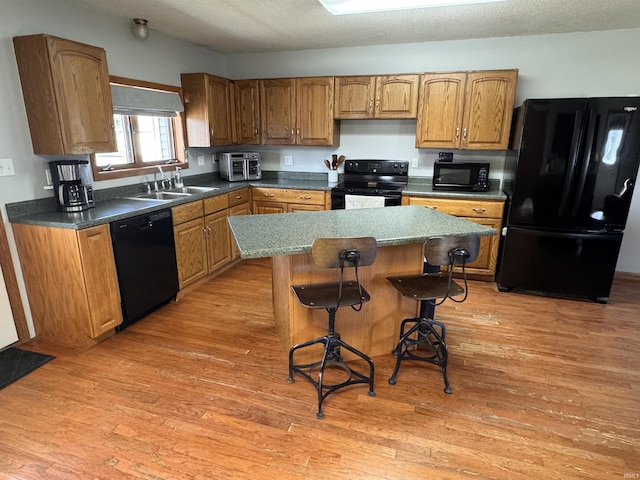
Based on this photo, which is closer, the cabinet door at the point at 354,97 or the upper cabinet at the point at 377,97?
the upper cabinet at the point at 377,97

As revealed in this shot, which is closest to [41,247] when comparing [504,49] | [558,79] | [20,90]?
[20,90]

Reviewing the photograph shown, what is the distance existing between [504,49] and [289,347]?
12.1 ft

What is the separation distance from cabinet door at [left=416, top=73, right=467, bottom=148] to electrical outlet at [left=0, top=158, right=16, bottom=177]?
11.6 feet

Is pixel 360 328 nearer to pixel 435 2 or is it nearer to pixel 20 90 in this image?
pixel 435 2

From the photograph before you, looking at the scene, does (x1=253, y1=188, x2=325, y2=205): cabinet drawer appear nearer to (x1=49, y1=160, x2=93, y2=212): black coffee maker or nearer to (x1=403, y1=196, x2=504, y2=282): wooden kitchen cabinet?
(x1=403, y1=196, x2=504, y2=282): wooden kitchen cabinet

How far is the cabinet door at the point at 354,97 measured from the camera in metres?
4.06

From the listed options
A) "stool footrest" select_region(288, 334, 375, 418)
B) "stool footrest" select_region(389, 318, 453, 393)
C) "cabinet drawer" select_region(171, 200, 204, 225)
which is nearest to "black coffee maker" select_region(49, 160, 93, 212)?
"cabinet drawer" select_region(171, 200, 204, 225)

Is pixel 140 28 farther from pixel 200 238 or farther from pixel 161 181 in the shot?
pixel 200 238

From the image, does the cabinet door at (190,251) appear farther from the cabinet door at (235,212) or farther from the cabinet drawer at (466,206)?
the cabinet drawer at (466,206)

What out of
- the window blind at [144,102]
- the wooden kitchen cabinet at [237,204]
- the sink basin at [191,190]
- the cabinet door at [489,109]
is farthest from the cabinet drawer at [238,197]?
the cabinet door at [489,109]

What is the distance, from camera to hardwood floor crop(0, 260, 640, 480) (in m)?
1.70

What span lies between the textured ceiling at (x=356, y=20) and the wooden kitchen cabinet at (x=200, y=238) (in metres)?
1.60

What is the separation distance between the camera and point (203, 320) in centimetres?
306

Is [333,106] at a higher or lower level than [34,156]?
higher
